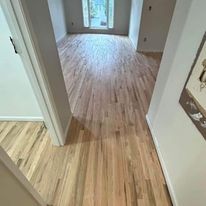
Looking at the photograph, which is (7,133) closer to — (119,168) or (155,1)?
(119,168)

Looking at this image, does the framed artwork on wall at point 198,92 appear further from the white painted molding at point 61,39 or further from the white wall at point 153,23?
the white painted molding at point 61,39

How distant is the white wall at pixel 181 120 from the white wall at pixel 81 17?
5305 mm

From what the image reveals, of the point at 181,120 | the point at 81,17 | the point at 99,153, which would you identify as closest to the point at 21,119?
the point at 99,153

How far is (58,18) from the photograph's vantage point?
17.1 feet

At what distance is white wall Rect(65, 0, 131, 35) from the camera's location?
223 inches

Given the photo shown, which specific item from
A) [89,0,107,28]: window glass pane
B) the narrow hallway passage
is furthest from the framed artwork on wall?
[89,0,107,28]: window glass pane

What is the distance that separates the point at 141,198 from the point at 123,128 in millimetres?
774

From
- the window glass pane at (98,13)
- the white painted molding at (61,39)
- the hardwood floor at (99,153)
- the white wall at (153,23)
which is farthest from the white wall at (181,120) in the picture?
the window glass pane at (98,13)

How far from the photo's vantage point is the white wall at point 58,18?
473cm

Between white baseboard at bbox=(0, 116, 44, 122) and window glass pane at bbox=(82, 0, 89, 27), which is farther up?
window glass pane at bbox=(82, 0, 89, 27)

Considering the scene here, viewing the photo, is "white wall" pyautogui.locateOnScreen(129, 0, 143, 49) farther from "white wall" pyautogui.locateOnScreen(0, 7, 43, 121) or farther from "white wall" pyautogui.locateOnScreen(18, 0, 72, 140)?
"white wall" pyautogui.locateOnScreen(0, 7, 43, 121)

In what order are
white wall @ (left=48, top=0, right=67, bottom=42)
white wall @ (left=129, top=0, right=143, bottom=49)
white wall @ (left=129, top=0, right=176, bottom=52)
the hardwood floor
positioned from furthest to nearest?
white wall @ (left=48, top=0, right=67, bottom=42), white wall @ (left=129, top=0, right=143, bottom=49), white wall @ (left=129, top=0, right=176, bottom=52), the hardwood floor

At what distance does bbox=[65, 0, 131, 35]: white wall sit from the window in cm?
16

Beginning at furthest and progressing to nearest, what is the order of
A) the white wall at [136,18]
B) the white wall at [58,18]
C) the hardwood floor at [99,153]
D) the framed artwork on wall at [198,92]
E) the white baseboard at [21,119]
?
1. the white wall at [58,18]
2. the white wall at [136,18]
3. the white baseboard at [21,119]
4. the hardwood floor at [99,153]
5. the framed artwork on wall at [198,92]
